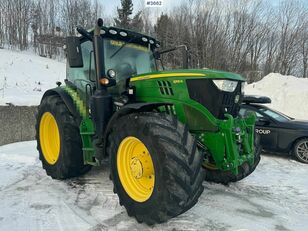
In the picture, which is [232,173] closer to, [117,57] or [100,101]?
[100,101]

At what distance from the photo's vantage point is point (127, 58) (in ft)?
16.5

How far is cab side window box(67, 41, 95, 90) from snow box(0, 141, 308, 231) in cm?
156

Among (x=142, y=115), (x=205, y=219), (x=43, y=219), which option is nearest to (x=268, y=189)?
(x=205, y=219)

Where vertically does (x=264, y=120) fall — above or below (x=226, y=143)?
below

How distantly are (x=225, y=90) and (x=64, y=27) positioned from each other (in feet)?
101

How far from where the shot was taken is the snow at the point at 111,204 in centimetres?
378

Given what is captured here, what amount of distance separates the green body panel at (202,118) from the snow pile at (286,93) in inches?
478

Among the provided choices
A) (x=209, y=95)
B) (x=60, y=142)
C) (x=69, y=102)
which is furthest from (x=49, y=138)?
(x=209, y=95)

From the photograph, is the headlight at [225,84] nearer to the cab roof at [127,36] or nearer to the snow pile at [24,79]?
the cab roof at [127,36]

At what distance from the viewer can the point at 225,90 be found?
385 centimetres

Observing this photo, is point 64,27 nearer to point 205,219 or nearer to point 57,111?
point 57,111

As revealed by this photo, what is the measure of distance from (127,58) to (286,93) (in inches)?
533

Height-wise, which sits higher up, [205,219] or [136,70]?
[136,70]

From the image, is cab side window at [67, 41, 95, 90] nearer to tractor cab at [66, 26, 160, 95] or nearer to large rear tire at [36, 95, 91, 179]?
tractor cab at [66, 26, 160, 95]
